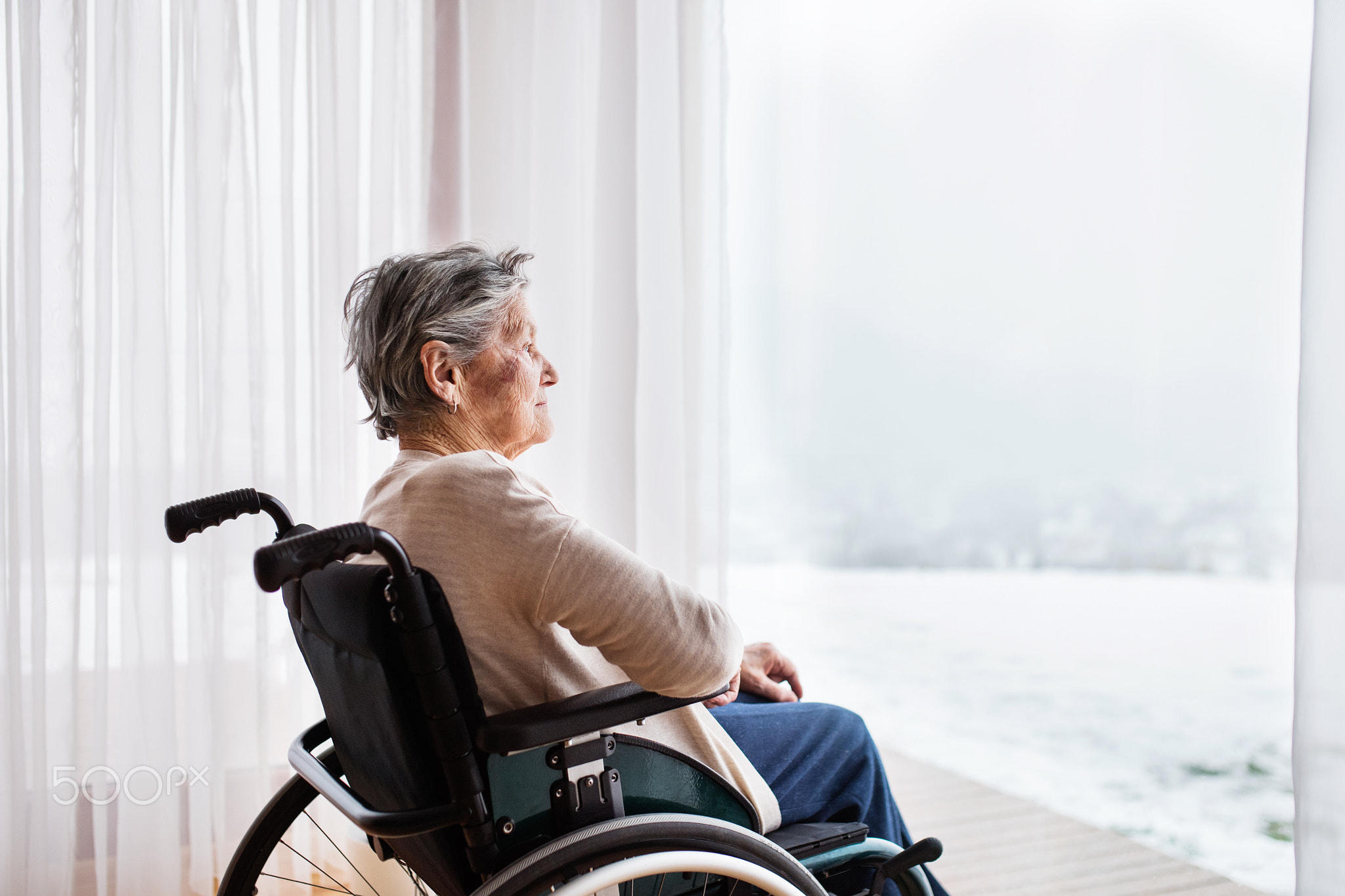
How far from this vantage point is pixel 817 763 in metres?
1.28

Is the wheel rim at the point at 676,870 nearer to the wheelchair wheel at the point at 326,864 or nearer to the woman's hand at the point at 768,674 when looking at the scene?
the woman's hand at the point at 768,674

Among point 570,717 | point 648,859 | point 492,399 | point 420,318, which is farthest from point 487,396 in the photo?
point 648,859

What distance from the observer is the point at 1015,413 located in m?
4.35

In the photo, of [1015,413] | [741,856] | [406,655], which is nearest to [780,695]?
[741,856]

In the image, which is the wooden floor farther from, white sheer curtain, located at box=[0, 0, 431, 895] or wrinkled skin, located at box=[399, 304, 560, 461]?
white sheer curtain, located at box=[0, 0, 431, 895]

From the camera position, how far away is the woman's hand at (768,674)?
4.71ft

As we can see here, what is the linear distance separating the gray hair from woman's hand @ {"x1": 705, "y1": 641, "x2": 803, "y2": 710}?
0.60 meters

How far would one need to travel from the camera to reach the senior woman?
973mm

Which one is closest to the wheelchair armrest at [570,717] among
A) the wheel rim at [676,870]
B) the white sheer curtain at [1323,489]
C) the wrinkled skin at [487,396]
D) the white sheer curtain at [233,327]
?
the wheel rim at [676,870]

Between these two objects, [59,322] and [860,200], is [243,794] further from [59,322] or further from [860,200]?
[860,200]

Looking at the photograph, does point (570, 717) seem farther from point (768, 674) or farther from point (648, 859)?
point (768, 674)

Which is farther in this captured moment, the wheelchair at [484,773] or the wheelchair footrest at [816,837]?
the wheelchair footrest at [816,837]

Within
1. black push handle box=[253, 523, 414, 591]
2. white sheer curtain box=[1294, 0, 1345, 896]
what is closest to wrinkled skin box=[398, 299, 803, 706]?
black push handle box=[253, 523, 414, 591]

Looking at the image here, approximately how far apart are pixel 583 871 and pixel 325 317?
1.46 meters
